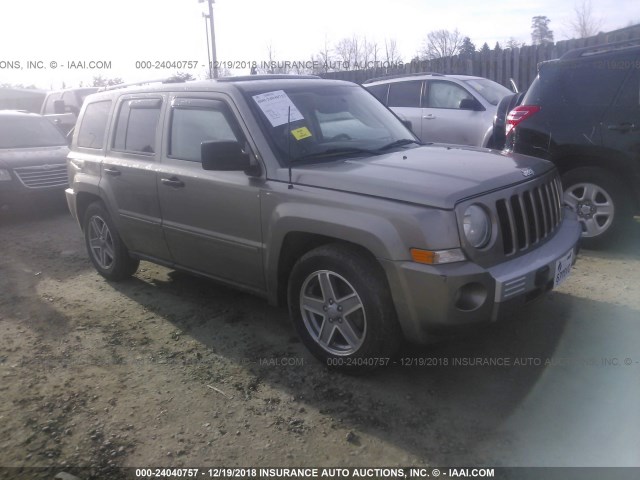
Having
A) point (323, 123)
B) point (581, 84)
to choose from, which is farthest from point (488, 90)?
point (323, 123)

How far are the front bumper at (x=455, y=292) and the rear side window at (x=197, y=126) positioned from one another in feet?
5.52

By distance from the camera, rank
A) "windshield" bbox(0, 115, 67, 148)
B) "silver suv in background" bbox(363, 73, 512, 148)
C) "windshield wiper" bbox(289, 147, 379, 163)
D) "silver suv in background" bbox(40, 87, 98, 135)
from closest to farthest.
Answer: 1. "windshield wiper" bbox(289, 147, 379, 163)
2. "silver suv in background" bbox(363, 73, 512, 148)
3. "windshield" bbox(0, 115, 67, 148)
4. "silver suv in background" bbox(40, 87, 98, 135)

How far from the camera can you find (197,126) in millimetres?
4469

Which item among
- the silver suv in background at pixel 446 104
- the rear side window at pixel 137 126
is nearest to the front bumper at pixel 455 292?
the rear side window at pixel 137 126

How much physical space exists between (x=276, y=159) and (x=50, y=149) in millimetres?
7439

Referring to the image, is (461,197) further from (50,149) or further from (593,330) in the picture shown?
(50,149)

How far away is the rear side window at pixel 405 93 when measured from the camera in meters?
9.90

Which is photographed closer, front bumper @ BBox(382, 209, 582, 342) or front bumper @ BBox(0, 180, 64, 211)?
front bumper @ BBox(382, 209, 582, 342)

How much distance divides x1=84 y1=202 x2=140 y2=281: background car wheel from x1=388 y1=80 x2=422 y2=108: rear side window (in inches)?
232

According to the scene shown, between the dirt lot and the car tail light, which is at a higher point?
the car tail light

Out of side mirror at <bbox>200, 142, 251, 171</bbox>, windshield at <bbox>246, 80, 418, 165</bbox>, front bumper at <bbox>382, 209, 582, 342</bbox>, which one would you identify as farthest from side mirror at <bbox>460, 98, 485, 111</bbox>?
front bumper at <bbox>382, 209, 582, 342</bbox>

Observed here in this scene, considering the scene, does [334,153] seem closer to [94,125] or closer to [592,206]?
[94,125]

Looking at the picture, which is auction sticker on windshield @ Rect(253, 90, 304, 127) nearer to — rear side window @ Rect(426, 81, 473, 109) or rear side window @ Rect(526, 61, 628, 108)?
rear side window @ Rect(526, 61, 628, 108)

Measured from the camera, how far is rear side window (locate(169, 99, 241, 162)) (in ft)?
13.9
